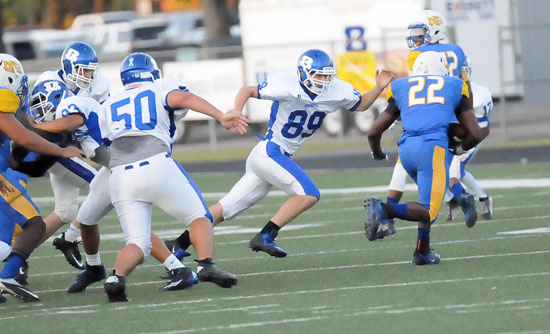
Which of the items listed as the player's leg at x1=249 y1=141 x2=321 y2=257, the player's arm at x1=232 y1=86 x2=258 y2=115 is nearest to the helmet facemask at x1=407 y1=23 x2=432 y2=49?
the player's leg at x1=249 y1=141 x2=321 y2=257

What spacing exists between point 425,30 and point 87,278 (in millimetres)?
4152

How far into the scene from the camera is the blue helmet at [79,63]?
8.92 meters

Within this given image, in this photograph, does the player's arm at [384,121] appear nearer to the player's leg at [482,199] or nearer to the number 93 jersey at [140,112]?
Answer: the number 93 jersey at [140,112]

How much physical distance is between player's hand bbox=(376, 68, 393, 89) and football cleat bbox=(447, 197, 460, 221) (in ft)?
7.94

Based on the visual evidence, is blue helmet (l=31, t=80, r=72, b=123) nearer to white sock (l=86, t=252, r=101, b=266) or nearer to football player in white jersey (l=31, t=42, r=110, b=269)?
football player in white jersey (l=31, t=42, r=110, b=269)

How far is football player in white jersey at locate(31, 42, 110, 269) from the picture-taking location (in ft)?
29.0

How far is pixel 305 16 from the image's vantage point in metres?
23.3

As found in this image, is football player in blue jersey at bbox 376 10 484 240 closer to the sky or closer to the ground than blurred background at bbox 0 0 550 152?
closer to the sky

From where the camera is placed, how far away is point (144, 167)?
7.73 meters

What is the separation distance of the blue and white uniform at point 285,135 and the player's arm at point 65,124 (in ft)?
5.14

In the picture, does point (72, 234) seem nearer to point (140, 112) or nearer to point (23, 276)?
point (23, 276)

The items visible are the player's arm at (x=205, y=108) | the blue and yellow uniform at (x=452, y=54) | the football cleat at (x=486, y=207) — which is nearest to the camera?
the player's arm at (x=205, y=108)

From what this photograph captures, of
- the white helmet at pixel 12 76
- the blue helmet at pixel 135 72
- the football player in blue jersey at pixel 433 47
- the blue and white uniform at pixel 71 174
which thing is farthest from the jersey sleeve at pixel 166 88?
the football player in blue jersey at pixel 433 47

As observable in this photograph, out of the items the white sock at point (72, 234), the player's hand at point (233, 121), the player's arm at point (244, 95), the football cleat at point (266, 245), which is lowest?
the football cleat at point (266, 245)
